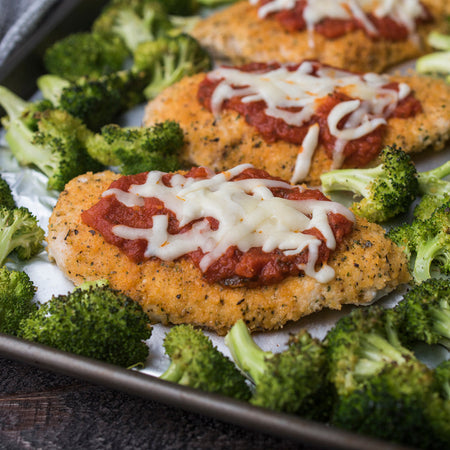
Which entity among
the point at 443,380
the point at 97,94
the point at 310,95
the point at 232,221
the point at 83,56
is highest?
the point at 83,56

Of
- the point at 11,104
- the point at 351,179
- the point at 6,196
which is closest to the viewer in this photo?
the point at 351,179

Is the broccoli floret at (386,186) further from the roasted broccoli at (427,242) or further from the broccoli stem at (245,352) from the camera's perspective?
the broccoli stem at (245,352)

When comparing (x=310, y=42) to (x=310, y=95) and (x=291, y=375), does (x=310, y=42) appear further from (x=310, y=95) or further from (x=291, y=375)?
(x=291, y=375)

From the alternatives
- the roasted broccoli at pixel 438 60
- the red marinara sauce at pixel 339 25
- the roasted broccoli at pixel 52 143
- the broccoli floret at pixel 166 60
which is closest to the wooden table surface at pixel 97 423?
the roasted broccoli at pixel 52 143

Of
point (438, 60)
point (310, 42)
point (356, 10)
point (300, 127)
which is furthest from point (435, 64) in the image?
point (300, 127)

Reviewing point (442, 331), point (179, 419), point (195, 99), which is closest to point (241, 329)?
point (179, 419)

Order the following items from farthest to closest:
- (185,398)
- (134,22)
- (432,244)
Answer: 1. (134,22)
2. (432,244)
3. (185,398)

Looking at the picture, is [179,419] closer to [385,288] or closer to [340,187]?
[385,288]
